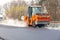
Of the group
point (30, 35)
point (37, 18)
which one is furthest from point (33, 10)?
point (30, 35)

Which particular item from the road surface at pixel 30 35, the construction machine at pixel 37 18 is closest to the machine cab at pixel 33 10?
the construction machine at pixel 37 18

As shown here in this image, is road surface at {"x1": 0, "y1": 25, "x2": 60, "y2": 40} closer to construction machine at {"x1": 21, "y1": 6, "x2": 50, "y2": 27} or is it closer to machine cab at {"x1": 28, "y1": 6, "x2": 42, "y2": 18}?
construction machine at {"x1": 21, "y1": 6, "x2": 50, "y2": 27}

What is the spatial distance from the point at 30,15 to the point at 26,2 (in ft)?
120

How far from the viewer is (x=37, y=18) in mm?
30328

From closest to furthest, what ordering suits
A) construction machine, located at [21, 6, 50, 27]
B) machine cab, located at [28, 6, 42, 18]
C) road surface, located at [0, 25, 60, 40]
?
road surface, located at [0, 25, 60, 40]
construction machine, located at [21, 6, 50, 27]
machine cab, located at [28, 6, 42, 18]

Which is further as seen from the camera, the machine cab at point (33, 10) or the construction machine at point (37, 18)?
the machine cab at point (33, 10)

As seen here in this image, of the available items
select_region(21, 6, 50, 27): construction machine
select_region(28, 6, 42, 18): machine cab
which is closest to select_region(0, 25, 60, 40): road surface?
select_region(21, 6, 50, 27): construction machine

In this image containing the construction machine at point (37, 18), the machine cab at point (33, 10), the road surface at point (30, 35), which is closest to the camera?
the road surface at point (30, 35)

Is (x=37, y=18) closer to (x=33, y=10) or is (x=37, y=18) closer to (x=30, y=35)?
(x=33, y=10)

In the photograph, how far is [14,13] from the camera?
2478 inches

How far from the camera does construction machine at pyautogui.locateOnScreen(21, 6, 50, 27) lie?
30.4 meters

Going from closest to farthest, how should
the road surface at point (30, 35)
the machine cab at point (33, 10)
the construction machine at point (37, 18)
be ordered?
the road surface at point (30, 35)
the construction machine at point (37, 18)
the machine cab at point (33, 10)

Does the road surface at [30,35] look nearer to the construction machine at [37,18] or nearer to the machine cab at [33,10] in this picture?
the construction machine at [37,18]

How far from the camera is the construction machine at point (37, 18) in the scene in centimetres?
3042
